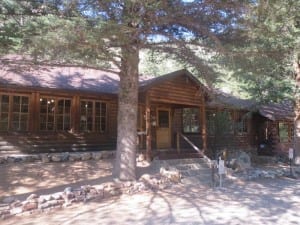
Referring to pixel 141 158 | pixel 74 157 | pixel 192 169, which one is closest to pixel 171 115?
pixel 141 158

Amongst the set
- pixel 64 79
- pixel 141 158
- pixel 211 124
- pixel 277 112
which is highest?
pixel 64 79

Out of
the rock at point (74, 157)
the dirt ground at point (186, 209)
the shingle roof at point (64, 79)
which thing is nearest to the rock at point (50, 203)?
the dirt ground at point (186, 209)

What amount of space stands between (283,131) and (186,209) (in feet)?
63.9

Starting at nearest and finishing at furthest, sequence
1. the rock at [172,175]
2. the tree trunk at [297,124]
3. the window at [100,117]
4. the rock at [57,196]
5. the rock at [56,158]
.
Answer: the rock at [57,196] → the rock at [172,175] → the rock at [56,158] → the window at [100,117] → the tree trunk at [297,124]

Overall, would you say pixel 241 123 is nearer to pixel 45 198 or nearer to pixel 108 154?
pixel 108 154

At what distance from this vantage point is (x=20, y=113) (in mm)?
14836

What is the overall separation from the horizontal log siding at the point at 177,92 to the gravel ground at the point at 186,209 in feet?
14.4

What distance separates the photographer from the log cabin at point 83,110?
14.7 metres

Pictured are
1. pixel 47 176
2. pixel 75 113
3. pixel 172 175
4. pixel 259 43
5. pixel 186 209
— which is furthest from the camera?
pixel 75 113

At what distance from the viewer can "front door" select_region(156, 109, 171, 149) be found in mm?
19250

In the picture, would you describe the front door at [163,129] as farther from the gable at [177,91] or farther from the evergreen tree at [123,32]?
the evergreen tree at [123,32]

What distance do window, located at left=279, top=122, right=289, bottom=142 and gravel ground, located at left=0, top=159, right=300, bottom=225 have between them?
48.4 ft

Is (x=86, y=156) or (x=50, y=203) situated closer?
(x=50, y=203)

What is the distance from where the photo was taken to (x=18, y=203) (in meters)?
8.56
